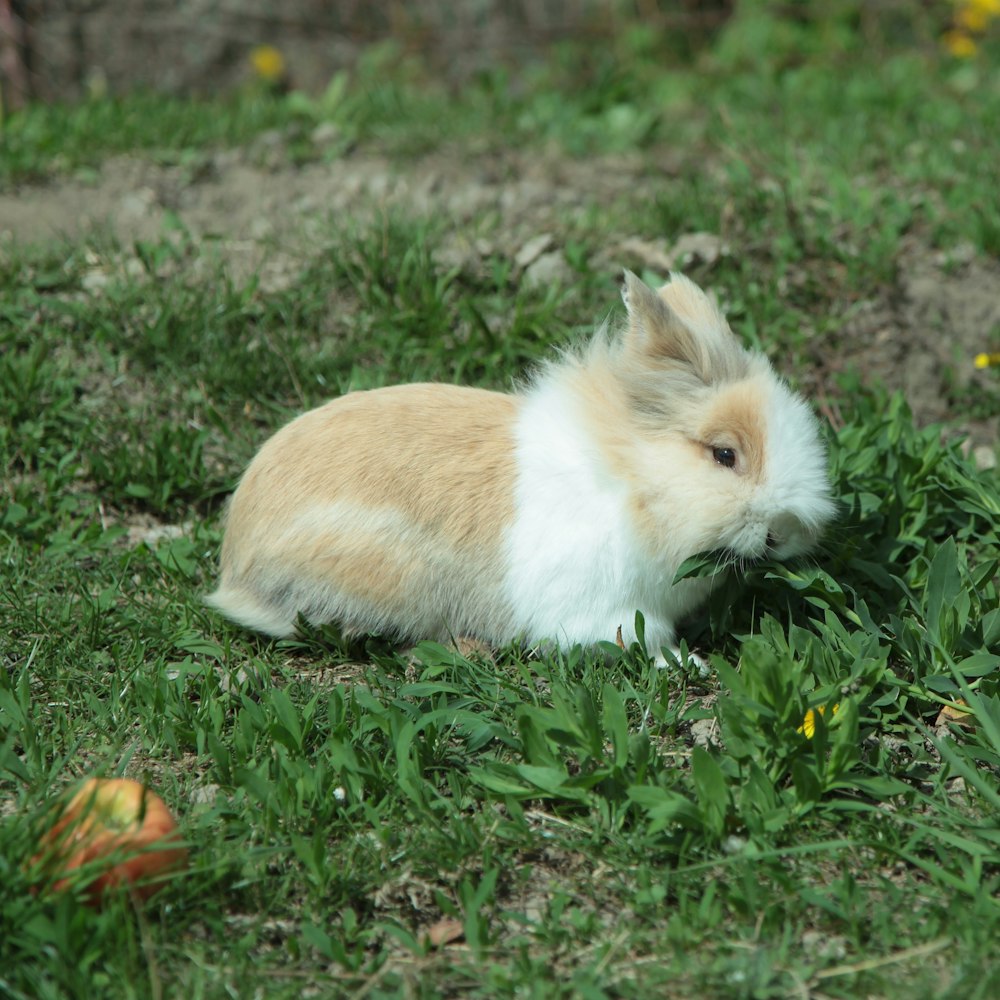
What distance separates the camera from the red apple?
230cm

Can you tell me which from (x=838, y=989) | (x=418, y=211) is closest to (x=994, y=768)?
(x=838, y=989)

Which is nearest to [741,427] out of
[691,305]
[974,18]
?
[691,305]

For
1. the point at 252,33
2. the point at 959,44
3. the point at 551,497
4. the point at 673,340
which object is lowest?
the point at 551,497

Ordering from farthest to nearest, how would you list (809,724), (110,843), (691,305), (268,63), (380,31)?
(380,31) → (268,63) → (691,305) → (809,724) → (110,843)

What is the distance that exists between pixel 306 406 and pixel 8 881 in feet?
7.70

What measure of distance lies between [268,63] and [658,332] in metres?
5.00

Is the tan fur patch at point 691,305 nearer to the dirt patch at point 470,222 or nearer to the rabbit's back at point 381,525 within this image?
the rabbit's back at point 381,525

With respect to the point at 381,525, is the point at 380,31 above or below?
above

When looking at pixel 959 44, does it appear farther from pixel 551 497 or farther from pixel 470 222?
pixel 551 497

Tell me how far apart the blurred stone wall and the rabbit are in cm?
451

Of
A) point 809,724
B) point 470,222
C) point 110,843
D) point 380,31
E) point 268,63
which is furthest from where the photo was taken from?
point 380,31

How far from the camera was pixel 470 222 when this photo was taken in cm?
513

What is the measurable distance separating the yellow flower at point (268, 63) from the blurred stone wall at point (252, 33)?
5 centimetres

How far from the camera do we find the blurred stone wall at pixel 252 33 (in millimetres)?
6785
